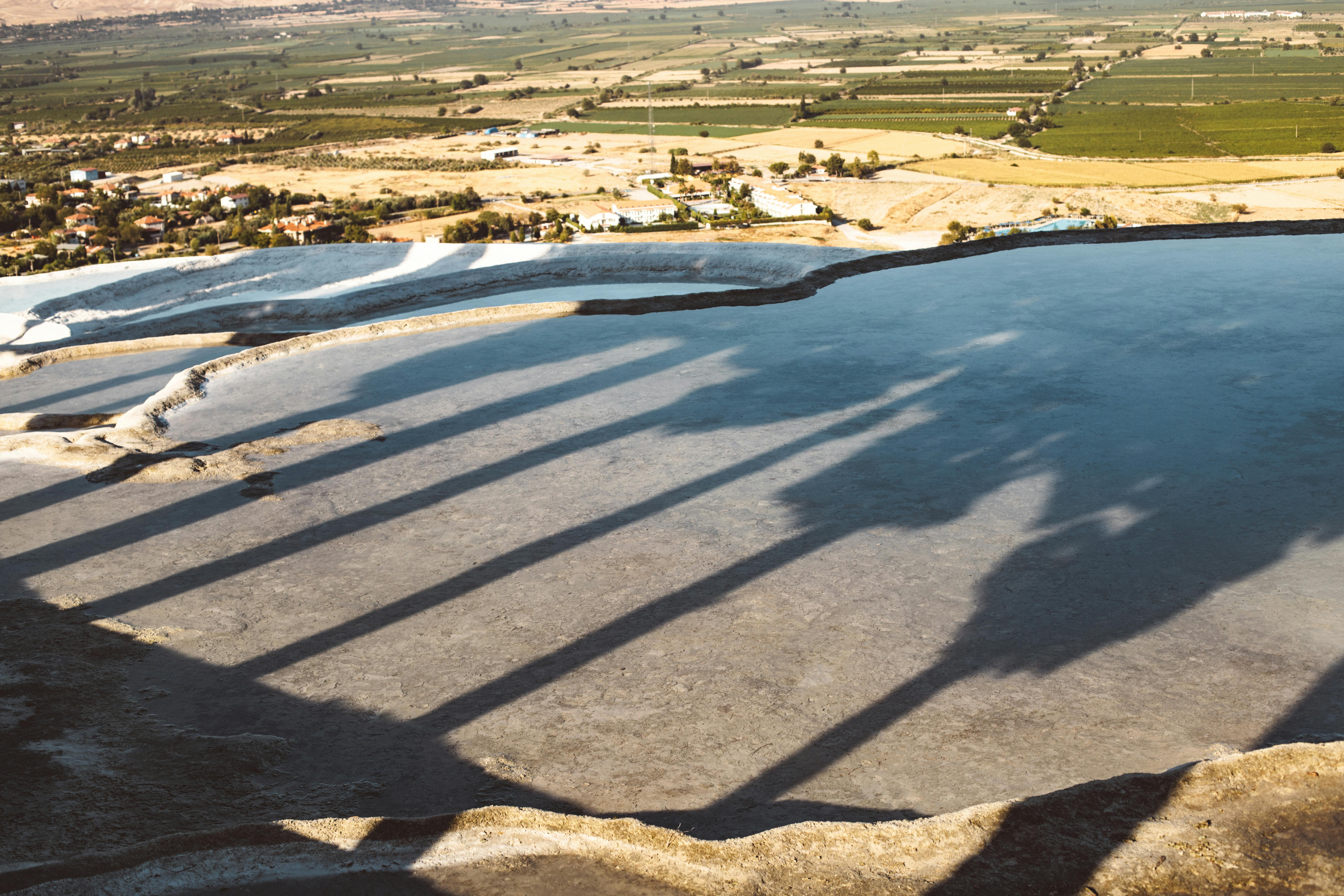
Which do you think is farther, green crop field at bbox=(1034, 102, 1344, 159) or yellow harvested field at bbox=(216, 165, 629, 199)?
yellow harvested field at bbox=(216, 165, 629, 199)

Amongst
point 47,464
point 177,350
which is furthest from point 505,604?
point 177,350

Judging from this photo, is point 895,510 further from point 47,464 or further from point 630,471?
point 47,464

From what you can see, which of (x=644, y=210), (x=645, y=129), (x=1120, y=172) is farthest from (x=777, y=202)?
(x=645, y=129)

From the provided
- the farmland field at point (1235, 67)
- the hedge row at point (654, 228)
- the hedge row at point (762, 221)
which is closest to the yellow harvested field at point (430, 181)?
the hedge row at point (762, 221)

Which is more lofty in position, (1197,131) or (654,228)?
(1197,131)

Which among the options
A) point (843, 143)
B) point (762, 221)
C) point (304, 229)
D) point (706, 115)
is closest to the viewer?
point (304, 229)

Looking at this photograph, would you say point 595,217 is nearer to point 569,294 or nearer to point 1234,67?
point 569,294

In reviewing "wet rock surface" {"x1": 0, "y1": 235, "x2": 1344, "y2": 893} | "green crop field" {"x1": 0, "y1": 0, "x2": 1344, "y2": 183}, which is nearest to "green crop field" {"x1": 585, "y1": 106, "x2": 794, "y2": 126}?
"green crop field" {"x1": 0, "y1": 0, "x2": 1344, "y2": 183}

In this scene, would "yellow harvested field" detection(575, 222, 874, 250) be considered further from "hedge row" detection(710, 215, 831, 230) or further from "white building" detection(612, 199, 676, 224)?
"white building" detection(612, 199, 676, 224)
